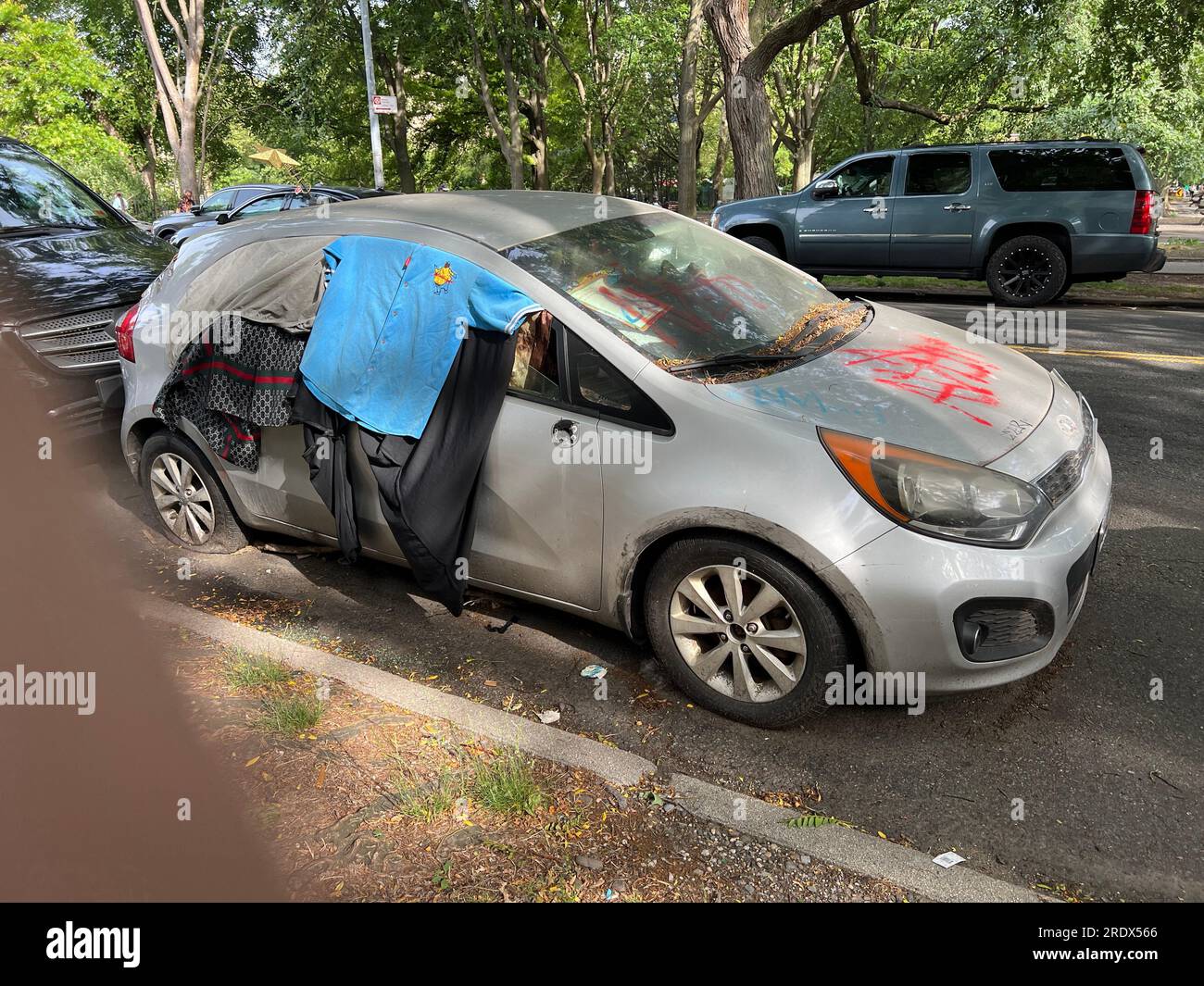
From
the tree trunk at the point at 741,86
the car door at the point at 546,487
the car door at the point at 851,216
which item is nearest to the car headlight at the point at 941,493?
the car door at the point at 546,487

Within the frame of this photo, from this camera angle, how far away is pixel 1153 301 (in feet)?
36.1

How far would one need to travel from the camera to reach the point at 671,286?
3617 mm

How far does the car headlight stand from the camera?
2.72 meters

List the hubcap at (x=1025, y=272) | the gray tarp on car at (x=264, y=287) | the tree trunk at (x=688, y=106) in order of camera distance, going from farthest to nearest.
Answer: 1. the tree trunk at (x=688, y=106)
2. the hubcap at (x=1025, y=272)
3. the gray tarp on car at (x=264, y=287)

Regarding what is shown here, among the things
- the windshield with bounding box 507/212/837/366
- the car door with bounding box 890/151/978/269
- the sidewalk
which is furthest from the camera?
the car door with bounding box 890/151/978/269

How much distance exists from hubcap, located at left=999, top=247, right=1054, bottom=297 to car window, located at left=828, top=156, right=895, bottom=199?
1867 millimetres

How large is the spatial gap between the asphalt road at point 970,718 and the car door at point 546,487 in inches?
17.5

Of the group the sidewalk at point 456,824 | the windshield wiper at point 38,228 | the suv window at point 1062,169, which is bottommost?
the sidewalk at point 456,824

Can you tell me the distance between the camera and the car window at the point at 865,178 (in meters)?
11.7

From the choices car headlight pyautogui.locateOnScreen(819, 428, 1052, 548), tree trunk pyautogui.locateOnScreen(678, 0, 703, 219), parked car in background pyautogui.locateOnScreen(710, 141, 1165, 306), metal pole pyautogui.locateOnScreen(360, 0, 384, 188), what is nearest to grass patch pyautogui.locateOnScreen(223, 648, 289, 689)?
car headlight pyautogui.locateOnScreen(819, 428, 1052, 548)

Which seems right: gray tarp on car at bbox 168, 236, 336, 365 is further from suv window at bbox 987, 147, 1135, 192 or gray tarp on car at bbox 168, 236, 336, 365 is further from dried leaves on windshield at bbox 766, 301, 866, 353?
suv window at bbox 987, 147, 1135, 192

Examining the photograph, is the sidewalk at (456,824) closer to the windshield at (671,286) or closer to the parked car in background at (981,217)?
the windshield at (671,286)

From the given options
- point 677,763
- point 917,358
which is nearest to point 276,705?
point 677,763
